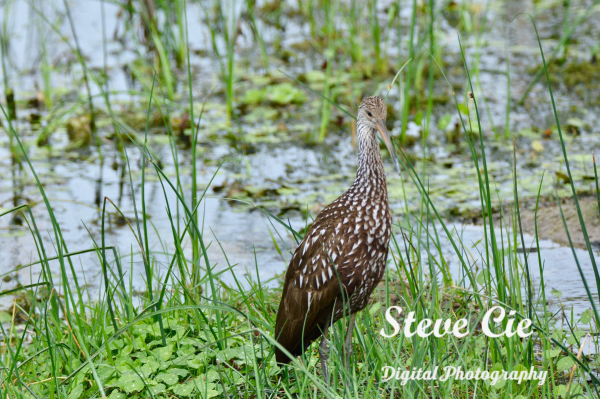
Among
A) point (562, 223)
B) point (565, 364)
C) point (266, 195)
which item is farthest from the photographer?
point (266, 195)

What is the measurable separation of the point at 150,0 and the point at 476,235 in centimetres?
411

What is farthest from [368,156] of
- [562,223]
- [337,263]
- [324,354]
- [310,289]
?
[562,223]

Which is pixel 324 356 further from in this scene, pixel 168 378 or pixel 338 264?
pixel 168 378

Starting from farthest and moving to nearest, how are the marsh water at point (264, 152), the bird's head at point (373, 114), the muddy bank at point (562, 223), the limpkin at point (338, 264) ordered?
the marsh water at point (264, 152) < the muddy bank at point (562, 223) < the bird's head at point (373, 114) < the limpkin at point (338, 264)

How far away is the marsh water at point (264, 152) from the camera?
515 centimetres

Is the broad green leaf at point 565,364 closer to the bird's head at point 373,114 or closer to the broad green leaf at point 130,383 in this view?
the bird's head at point 373,114

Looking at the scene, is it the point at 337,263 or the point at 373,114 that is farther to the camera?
the point at 373,114

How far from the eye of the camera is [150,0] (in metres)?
7.49

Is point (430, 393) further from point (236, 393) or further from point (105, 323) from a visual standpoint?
point (105, 323)

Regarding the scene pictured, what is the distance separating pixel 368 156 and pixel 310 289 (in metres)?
0.63

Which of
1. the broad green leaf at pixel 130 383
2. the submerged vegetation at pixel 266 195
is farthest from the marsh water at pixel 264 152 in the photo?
the broad green leaf at pixel 130 383

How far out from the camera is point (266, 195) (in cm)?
580

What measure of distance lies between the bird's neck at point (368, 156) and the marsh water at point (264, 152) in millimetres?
1031

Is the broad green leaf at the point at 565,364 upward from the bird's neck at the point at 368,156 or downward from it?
downward
